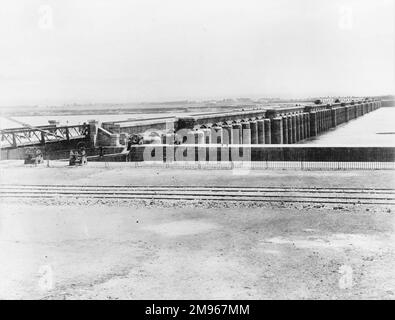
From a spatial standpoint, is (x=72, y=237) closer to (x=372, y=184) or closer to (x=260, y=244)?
(x=260, y=244)

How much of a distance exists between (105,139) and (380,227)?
2384 centimetres

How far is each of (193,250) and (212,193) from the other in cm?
730

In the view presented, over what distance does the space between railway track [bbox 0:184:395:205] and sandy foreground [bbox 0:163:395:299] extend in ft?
2.70

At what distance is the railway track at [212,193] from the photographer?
18219mm

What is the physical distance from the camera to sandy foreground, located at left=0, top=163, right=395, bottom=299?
32.8ft

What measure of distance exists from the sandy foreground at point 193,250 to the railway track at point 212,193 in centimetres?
82

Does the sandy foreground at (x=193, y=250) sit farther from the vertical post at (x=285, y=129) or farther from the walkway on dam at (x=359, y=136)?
the vertical post at (x=285, y=129)

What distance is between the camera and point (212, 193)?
19703mm

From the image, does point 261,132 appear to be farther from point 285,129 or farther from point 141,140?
point 141,140

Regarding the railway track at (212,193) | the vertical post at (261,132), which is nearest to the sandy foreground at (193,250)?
the railway track at (212,193)

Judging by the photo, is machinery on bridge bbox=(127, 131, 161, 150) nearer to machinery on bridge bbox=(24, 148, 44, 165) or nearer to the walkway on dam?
machinery on bridge bbox=(24, 148, 44, 165)

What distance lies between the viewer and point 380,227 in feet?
47.1

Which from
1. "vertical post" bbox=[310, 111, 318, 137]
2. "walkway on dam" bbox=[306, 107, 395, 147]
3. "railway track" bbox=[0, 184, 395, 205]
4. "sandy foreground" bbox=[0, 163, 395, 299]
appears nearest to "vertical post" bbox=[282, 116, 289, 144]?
"walkway on dam" bbox=[306, 107, 395, 147]
